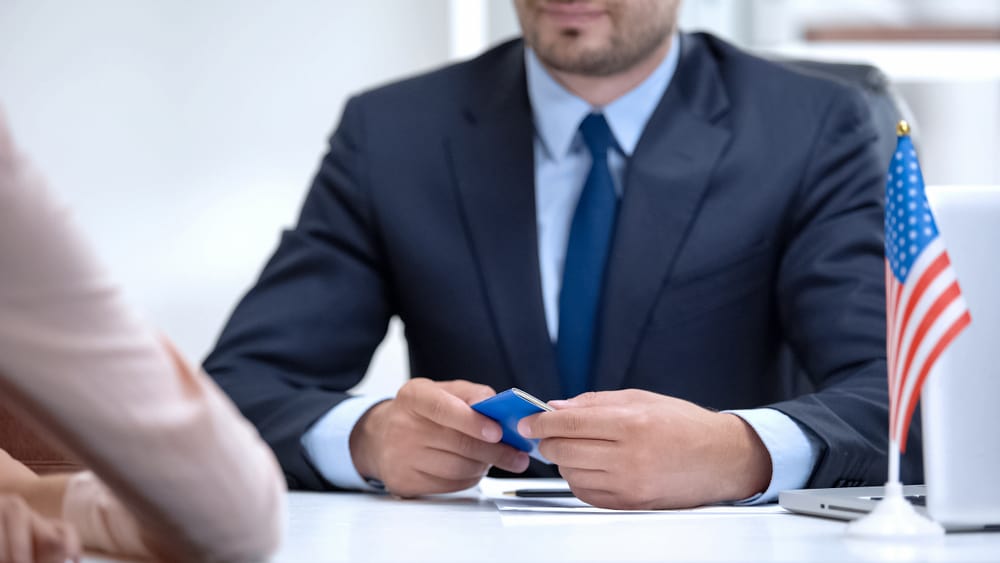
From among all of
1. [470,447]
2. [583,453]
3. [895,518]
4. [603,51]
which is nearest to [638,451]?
[583,453]

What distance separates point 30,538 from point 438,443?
636 mm

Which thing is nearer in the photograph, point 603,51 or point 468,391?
point 468,391

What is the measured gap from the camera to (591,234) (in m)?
1.73

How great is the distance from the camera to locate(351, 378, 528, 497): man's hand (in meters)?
1.24

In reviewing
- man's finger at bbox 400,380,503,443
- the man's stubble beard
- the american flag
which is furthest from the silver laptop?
the man's stubble beard

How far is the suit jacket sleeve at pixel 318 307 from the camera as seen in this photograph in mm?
1624

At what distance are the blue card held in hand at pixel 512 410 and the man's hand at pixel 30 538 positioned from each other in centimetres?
51

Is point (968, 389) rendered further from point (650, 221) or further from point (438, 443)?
point (650, 221)

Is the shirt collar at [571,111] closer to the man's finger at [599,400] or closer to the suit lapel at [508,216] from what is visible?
the suit lapel at [508,216]

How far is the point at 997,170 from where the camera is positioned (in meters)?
2.98

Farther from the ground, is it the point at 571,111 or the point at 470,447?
the point at 571,111

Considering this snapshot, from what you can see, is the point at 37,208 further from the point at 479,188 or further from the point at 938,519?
the point at 479,188

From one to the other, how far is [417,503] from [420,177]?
675 millimetres

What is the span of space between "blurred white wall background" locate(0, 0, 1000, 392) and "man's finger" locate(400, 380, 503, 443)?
1.70 m
